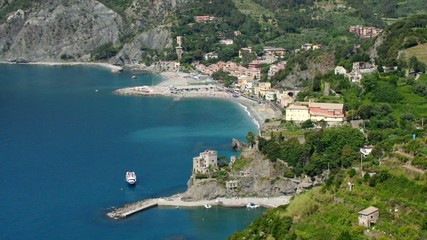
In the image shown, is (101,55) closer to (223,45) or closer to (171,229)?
(223,45)

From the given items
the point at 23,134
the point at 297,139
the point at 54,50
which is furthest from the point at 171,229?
the point at 54,50

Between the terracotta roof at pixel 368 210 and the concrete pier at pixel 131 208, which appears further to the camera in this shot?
the concrete pier at pixel 131 208

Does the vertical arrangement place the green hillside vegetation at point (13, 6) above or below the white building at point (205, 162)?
above

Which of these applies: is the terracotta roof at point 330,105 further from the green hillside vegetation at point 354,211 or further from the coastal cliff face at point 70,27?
the coastal cliff face at point 70,27

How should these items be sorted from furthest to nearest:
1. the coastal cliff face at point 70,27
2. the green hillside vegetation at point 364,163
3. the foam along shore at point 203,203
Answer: the coastal cliff face at point 70,27 → the foam along shore at point 203,203 → the green hillside vegetation at point 364,163

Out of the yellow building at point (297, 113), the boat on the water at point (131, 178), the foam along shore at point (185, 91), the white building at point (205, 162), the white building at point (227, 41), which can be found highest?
the yellow building at point (297, 113)

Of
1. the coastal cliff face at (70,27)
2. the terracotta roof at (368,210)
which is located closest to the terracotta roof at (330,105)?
the terracotta roof at (368,210)

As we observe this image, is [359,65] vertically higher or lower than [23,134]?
higher

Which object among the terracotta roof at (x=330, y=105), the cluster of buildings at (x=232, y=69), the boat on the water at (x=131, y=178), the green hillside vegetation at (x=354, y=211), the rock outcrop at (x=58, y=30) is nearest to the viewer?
the green hillside vegetation at (x=354, y=211)

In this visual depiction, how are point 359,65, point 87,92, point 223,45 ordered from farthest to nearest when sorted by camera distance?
1. point 223,45
2. point 87,92
3. point 359,65
